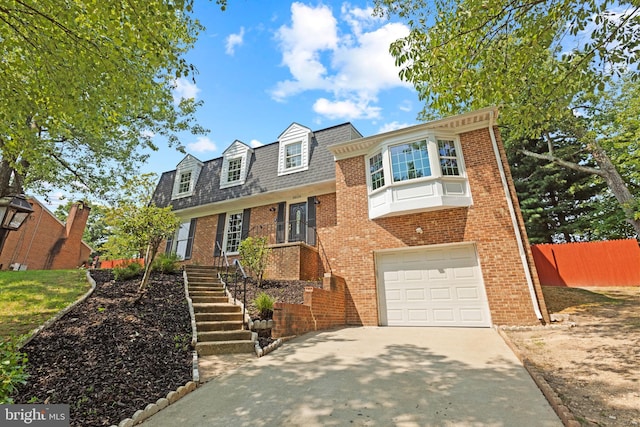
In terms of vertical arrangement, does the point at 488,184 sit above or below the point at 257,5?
below

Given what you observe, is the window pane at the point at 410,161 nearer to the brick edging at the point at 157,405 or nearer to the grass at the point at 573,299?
the grass at the point at 573,299

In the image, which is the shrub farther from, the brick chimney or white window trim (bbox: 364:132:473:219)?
the brick chimney

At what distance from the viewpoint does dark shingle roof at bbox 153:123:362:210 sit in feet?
39.7

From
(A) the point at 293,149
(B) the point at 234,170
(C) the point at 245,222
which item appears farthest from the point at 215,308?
(B) the point at 234,170

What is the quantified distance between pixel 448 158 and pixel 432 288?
394 cm

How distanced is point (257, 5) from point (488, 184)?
Answer: 7.31m

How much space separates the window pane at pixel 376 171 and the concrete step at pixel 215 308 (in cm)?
560

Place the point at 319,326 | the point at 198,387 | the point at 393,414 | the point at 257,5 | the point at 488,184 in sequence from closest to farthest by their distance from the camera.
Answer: the point at 393,414
the point at 198,387
the point at 257,5
the point at 319,326
the point at 488,184

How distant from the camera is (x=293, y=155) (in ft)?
43.5

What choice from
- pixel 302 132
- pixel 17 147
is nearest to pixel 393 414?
pixel 17 147

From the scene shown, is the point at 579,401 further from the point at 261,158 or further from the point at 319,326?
the point at 261,158

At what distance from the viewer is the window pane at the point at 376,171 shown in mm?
9398

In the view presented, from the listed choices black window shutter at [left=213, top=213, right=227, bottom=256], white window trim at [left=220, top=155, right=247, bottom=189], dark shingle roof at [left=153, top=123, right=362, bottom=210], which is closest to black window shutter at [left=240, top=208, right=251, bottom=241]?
dark shingle roof at [left=153, top=123, right=362, bottom=210]

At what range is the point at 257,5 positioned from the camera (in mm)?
5168
